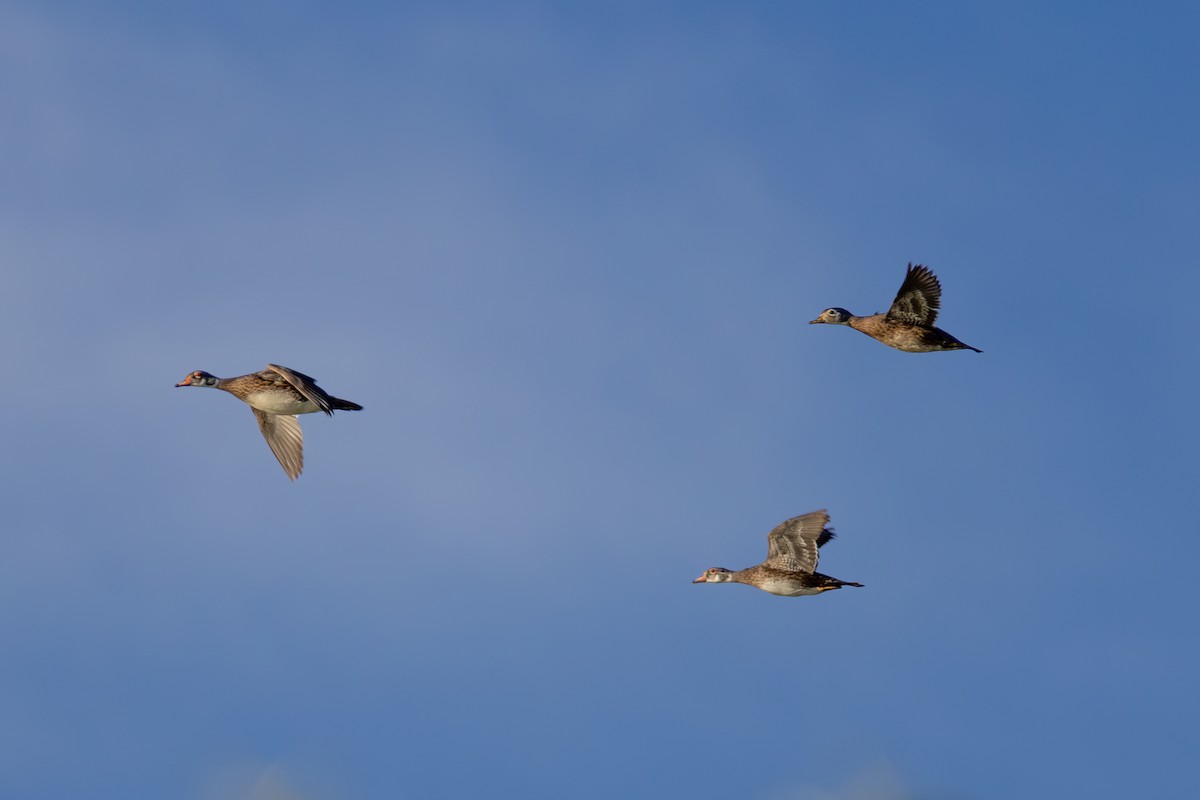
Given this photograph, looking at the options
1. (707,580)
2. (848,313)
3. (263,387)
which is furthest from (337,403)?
(848,313)

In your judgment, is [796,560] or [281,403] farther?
[281,403]

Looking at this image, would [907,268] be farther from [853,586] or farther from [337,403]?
[337,403]

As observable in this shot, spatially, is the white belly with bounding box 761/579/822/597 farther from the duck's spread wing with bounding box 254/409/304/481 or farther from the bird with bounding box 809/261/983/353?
the duck's spread wing with bounding box 254/409/304/481

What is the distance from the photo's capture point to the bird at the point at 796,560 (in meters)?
31.8

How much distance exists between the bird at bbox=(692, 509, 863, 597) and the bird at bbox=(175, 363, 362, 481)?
913 centimetres

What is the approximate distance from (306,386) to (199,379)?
18.3 ft

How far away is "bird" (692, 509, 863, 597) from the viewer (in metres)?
31.8

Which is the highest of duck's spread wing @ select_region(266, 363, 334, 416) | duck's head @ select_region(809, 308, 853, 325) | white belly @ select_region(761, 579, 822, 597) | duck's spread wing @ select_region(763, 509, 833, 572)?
duck's head @ select_region(809, 308, 853, 325)

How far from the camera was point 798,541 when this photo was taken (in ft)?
106

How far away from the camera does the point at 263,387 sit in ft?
111

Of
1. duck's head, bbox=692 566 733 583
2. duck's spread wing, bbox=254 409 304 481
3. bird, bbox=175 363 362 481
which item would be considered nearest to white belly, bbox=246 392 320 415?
bird, bbox=175 363 362 481

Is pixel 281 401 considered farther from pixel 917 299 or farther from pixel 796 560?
pixel 917 299

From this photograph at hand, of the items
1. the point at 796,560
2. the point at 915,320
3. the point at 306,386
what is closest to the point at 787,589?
the point at 796,560

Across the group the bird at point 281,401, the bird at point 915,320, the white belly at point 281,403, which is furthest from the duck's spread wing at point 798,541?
the white belly at point 281,403
